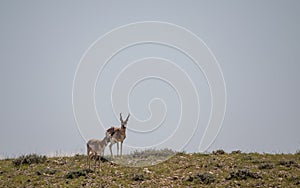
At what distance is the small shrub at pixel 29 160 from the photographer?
84.6 feet

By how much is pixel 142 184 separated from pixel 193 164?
437cm

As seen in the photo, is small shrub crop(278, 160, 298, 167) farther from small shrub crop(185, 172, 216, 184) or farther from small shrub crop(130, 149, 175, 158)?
small shrub crop(130, 149, 175, 158)

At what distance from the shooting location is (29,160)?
25953mm

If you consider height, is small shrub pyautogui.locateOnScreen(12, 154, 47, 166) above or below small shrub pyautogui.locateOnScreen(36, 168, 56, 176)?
above

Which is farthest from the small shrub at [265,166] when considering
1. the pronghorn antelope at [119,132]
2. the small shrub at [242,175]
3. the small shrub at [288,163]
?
the pronghorn antelope at [119,132]

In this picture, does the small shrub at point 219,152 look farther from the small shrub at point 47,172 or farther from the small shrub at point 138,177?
the small shrub at point 47,172

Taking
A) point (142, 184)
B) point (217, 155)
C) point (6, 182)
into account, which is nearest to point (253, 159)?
point (217, 155)

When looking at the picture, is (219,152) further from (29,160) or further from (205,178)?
(29,160)

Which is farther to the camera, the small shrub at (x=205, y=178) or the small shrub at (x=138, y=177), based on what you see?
the small shrub at (x=138, y=177)

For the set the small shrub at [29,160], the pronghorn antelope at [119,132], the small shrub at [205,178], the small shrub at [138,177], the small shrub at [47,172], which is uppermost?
the pronghorn antelope at [119,132]

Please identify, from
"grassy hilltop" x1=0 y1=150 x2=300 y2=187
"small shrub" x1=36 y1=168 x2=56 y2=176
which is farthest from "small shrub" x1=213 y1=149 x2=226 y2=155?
"small shrub" x1=36 y1=168 x2=56 y2=176

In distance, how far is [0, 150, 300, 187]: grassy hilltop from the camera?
69.4 ft

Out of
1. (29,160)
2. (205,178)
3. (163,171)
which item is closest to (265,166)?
(205,178)

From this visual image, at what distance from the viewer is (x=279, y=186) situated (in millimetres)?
19969
